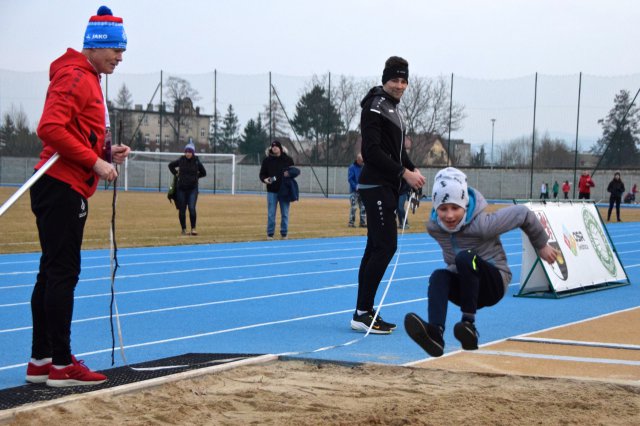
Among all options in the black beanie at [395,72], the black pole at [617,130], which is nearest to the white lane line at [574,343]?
the black beanie at [395,72]

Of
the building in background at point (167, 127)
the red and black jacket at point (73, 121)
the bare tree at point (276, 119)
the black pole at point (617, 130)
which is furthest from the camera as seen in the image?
the building in background at point (167, 127)

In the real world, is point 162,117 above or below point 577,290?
above

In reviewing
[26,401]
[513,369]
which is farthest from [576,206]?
[26,401]

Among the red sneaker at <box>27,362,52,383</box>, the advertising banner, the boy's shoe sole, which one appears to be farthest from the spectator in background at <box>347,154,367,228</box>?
the red sneaker at <box>27,362,52,383</box>

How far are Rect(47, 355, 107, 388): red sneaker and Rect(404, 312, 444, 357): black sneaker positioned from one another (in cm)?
184

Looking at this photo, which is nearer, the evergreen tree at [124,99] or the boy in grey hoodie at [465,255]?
the boy in grey hoodie at [465,255]

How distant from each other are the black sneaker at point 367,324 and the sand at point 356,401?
1.58 m

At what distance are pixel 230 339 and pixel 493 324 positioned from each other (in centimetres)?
245

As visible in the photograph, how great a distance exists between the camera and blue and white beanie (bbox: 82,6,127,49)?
5.62m

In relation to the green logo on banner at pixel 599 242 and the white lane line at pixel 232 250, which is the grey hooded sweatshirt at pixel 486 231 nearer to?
the green logo on banner at pixel 599 242

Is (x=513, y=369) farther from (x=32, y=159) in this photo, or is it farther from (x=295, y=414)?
(x=32, y=159)

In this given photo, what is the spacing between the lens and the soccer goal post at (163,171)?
53.2m

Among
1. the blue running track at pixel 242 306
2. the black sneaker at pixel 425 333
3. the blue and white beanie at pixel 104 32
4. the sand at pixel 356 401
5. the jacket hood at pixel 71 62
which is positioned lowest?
the blue running track at pixel 242 306

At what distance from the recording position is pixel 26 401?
4867mm
